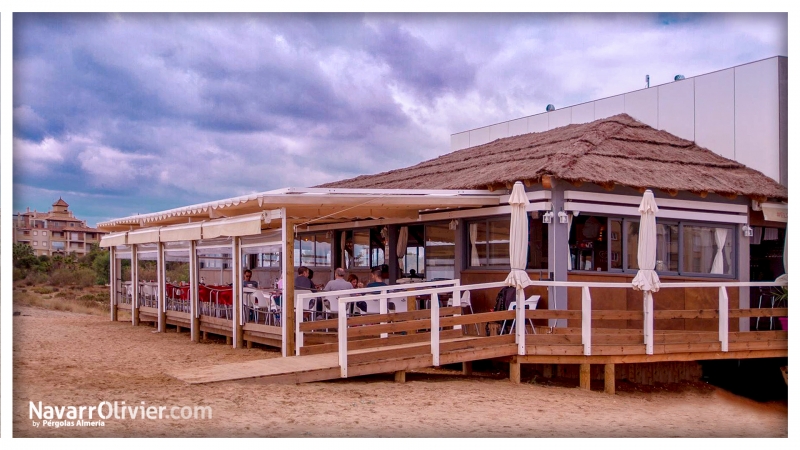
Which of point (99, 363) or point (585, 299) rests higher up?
point (585, 299)

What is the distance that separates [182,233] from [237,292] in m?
2.60

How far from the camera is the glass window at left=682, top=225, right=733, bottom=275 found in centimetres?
1395

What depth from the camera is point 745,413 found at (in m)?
11.5

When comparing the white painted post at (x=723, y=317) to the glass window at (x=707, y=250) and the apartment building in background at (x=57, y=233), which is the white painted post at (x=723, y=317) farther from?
the apartment building in background at (x=57, y=233)

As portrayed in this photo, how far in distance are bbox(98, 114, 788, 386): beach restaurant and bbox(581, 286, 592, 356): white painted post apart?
0.02m

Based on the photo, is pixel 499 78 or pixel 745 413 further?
pixel 499 78

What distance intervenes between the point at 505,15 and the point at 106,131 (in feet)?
66.1

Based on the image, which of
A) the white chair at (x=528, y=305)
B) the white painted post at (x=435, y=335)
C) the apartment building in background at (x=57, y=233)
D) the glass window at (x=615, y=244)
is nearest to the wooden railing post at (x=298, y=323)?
the white painted post at (x=435, y=335)

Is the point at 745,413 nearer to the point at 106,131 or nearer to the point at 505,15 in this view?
the point at 505,15

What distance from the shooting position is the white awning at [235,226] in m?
12.5

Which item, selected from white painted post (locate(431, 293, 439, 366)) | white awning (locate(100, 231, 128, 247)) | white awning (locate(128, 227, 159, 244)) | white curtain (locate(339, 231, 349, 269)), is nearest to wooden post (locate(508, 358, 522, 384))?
white painted post (locate(431, 293, 439, 366))

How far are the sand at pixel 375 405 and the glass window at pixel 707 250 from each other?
7.43 ft
